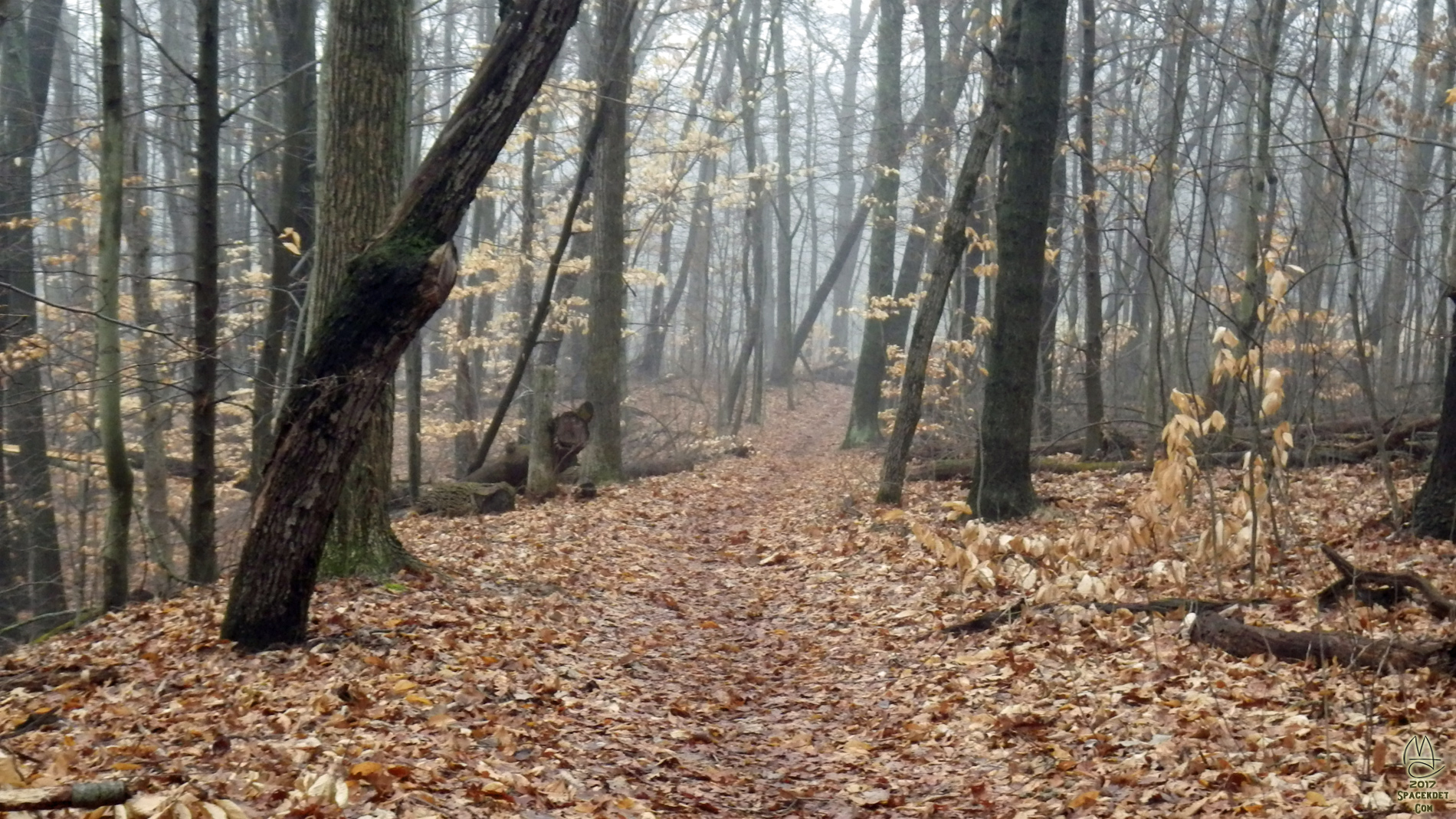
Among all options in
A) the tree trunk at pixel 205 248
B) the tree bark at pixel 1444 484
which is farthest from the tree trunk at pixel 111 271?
the tree bark at pixel 1444 484

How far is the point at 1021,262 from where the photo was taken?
10.7 m

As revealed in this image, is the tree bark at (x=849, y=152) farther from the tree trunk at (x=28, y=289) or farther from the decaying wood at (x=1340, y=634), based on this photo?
the decaying wood at (x=1340, y=634)

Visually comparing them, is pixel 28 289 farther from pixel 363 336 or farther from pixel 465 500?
pixel 363 336

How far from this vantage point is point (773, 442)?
2527 centimetres

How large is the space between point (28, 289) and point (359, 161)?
8.10 metres

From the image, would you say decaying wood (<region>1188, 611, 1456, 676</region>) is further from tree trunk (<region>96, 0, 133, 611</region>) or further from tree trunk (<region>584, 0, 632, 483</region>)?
tree trunk (<region>584, 0, 632, 483</region>)

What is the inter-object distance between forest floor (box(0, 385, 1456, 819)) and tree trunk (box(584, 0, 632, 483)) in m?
5.84

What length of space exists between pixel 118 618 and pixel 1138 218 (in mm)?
7855

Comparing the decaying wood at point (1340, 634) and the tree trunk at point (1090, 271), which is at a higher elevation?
the tree trunk at point (1090, 271)

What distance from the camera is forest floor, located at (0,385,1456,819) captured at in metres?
4.17

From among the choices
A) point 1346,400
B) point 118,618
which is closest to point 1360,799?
point 118,618

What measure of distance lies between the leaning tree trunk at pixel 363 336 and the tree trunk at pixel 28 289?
307 inches

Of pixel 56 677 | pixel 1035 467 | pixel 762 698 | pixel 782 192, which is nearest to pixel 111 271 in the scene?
pixel 56 677

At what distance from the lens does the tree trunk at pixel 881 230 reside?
71.1 feet
